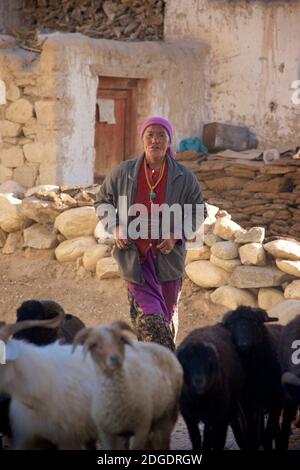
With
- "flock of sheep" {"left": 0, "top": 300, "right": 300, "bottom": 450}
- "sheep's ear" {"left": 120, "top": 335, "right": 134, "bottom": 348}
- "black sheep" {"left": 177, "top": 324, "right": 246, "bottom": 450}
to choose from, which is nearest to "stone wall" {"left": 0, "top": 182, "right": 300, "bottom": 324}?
"flock of sheep" {"left": 0, "top": 300, "right": 300, "bottom": 450}

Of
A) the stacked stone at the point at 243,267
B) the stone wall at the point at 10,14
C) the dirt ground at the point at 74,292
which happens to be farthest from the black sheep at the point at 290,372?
the stone wall at the point at 10,14

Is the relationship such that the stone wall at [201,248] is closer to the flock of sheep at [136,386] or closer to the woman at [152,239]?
the woman at [152,239]

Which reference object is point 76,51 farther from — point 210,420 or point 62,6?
point 210,420

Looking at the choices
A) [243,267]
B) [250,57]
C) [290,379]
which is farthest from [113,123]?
[290,379]

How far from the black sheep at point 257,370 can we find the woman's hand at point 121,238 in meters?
0.90

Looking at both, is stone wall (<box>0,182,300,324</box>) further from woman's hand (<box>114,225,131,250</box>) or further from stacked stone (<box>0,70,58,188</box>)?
woman's hand (<box>114,225,131,250</box>)

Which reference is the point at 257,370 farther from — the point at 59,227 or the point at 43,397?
the point at 59,227

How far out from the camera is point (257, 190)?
13258mm

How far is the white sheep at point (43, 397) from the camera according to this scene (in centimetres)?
477

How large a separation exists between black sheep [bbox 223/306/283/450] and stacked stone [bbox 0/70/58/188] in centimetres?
737

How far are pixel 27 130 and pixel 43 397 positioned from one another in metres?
8.39

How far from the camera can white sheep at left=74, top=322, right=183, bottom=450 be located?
4.71 m

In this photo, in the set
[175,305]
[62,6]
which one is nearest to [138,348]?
[175,305]

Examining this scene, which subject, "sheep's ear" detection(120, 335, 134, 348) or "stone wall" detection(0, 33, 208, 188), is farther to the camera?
"stone wall" detection(0, 33, 208, 188)
